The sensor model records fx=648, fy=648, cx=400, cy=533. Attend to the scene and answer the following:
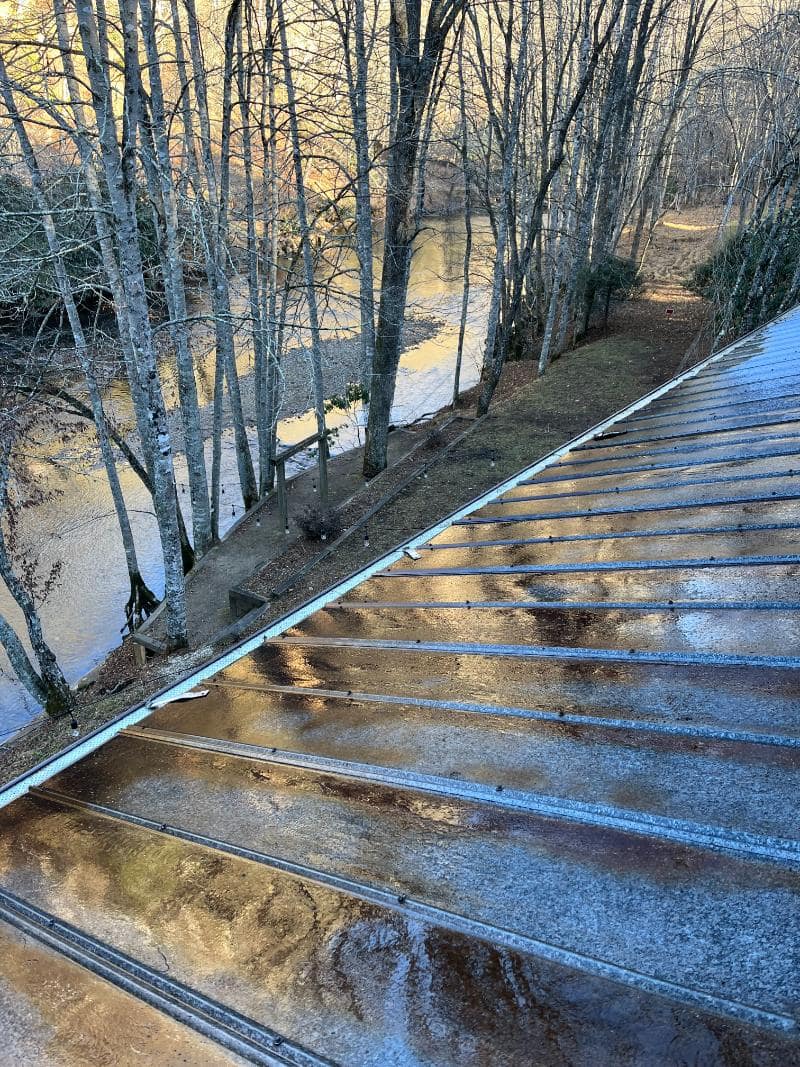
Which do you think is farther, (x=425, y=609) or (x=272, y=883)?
(x=425, y=609)

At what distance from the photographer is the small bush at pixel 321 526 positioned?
12156 mm

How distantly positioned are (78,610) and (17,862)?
11.5 m

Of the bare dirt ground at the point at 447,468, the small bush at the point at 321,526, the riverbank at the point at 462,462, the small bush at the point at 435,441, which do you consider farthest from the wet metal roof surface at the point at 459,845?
the small bush at the point at 435,441

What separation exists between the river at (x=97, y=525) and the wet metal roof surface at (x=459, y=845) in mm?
8045

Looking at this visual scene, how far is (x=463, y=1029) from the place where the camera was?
1.67 meters

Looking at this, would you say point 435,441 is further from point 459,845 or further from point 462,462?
point 459,845

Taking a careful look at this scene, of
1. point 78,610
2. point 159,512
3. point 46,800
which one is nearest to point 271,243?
point 159,512

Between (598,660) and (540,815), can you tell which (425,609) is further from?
(540,815)

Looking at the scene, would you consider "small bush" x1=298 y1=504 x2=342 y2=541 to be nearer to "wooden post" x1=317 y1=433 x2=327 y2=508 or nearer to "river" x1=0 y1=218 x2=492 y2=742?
"wooden post" x1=317 y1=433 x2=327 y2=508

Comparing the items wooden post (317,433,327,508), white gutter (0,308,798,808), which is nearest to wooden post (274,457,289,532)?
wooden post (317,433,327,508)

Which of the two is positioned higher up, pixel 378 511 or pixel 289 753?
pixel 289 753

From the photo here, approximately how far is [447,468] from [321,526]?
352 centimetres

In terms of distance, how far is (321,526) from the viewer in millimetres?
12156

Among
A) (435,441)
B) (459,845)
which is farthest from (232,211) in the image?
(459,845)
